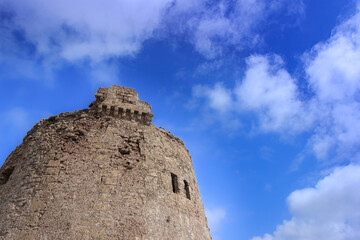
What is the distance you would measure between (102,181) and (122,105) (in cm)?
301

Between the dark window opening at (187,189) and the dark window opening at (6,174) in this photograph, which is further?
the dark window opening at (187,189)

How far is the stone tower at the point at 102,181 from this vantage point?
22.9 ft

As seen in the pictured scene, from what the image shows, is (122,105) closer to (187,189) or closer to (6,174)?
(187,189)

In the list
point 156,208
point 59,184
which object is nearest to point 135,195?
point 156,208

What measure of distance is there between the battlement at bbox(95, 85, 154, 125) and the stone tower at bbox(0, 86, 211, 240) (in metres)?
0.04

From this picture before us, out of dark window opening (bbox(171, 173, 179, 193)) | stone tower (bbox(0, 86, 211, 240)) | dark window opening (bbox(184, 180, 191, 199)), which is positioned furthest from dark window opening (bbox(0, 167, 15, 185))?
dark window opening (bbox(184, 180, 191, 199))

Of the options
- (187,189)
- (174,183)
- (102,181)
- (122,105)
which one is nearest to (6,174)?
(102,181)

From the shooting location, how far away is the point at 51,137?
28.9 feet

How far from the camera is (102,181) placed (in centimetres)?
778

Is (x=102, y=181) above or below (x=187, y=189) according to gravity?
below

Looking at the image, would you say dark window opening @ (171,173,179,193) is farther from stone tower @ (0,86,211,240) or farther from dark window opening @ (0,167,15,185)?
dark window opening @ (0,167,15,185)

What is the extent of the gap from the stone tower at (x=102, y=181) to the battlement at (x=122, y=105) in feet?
0.12

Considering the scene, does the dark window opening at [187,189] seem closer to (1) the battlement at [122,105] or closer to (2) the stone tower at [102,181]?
(2) the stone tower at [102,181]

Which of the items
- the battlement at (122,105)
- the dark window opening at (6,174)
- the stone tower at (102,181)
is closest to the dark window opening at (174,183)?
the stone tower at (102,181)
